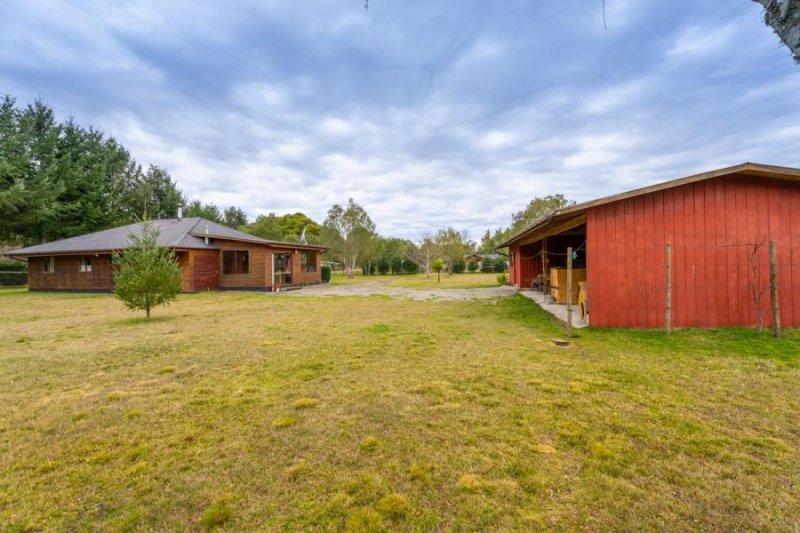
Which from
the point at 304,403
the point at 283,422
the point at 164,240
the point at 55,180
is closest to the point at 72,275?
the point at 164,240

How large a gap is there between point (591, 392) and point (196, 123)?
1683 centimetres

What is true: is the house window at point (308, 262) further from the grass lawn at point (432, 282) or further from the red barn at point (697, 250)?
the red barn at point (697, 250)

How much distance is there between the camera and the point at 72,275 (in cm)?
1789

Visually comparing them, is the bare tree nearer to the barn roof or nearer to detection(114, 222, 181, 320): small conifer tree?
detection(114, 222, 181, 320): small conifer tree

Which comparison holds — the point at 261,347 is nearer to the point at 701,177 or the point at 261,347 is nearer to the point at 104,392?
the point at 104,392

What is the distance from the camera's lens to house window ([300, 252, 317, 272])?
68.4 ft

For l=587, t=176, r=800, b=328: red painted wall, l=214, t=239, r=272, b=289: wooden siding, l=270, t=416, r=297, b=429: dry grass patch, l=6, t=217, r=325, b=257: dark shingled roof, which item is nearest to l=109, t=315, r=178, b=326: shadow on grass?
l=270, t=416, r=297, b=429: dry grass patch

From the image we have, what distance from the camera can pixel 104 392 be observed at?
373 centimetres

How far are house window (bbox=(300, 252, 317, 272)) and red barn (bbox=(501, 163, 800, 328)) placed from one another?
16.7m

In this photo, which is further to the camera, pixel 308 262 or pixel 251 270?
pixel 308 262

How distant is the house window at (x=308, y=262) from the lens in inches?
820

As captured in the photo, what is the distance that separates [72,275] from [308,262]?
37.4ft

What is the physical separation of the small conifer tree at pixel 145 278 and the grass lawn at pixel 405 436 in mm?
2752

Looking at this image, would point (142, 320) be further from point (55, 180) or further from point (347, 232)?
point (55, 180)
